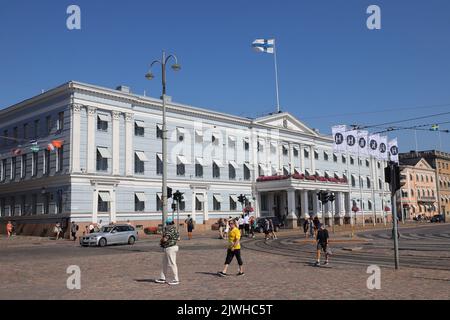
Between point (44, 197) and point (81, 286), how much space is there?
35470 mm

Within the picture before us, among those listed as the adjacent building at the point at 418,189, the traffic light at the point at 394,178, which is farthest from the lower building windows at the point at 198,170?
the adjacent building at the point at 418,189

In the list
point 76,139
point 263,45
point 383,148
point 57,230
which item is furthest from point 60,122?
point 383,148

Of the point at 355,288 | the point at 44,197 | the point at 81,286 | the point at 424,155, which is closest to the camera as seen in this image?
the point at 355,288

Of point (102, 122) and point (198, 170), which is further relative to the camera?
point (198, 170)

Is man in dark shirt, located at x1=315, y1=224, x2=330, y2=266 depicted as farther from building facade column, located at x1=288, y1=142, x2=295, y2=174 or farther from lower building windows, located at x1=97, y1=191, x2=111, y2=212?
building facade column, located at x1=288, y1=142, x2=295, y2=174

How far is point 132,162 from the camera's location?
47844 millimetres

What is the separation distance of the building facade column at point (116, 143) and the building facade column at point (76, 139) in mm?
3655

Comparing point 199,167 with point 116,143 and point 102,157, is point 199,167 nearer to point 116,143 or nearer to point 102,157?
point 116,143

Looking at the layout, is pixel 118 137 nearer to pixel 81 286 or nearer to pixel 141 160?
pixel 141 160

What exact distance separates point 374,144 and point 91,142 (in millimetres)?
26235

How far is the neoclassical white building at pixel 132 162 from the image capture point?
43.8 metres

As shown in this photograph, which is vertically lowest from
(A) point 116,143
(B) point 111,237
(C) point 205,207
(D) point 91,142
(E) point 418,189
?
(B) point 111,237

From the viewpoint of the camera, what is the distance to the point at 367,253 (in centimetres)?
2291

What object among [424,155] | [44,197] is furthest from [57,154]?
[424,155]
